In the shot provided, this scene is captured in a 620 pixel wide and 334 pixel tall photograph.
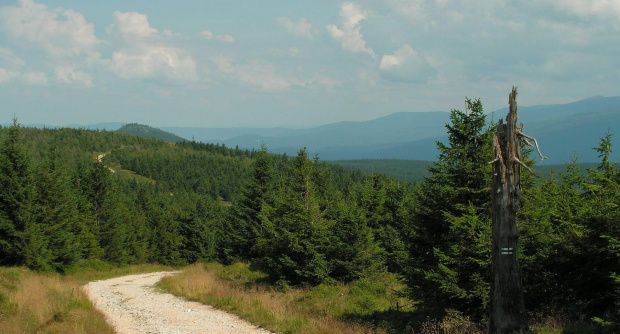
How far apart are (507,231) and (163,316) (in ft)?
36.6

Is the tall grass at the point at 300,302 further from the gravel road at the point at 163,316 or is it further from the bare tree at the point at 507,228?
the bare tree at the point at 507,228

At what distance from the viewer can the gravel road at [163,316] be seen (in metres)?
11.7

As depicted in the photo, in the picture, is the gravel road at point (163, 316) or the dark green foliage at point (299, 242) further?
the dark green foliage at point (299, 242)

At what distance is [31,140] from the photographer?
162125 mm

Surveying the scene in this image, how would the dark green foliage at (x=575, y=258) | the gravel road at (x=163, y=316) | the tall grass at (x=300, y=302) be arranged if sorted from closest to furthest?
the dark green foliage at (x=575, y=258)
the tall grass at (x=300, y=302)
the gravel road at (x=163, y=316)

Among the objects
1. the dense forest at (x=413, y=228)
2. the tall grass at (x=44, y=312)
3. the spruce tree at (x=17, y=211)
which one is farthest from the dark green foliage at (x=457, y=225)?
the spruce tree at (x=17, y=211)

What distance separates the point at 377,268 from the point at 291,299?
520 cm

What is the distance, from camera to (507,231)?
6332mm

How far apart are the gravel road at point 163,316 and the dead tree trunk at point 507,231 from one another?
681 cm

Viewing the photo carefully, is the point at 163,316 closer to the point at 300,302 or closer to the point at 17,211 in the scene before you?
the point at 300,302


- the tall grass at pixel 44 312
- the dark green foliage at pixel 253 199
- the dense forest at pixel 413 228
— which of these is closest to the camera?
the dense forest at pixel 413 228

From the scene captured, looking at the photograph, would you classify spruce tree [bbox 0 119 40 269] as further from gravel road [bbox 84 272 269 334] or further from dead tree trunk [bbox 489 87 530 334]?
dead tree trunk [bbox 489 87 530 334]

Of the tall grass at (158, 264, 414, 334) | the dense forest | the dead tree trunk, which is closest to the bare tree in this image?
the dead tree trunk

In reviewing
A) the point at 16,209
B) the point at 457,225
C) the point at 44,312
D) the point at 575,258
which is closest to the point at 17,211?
the point at 16,209
